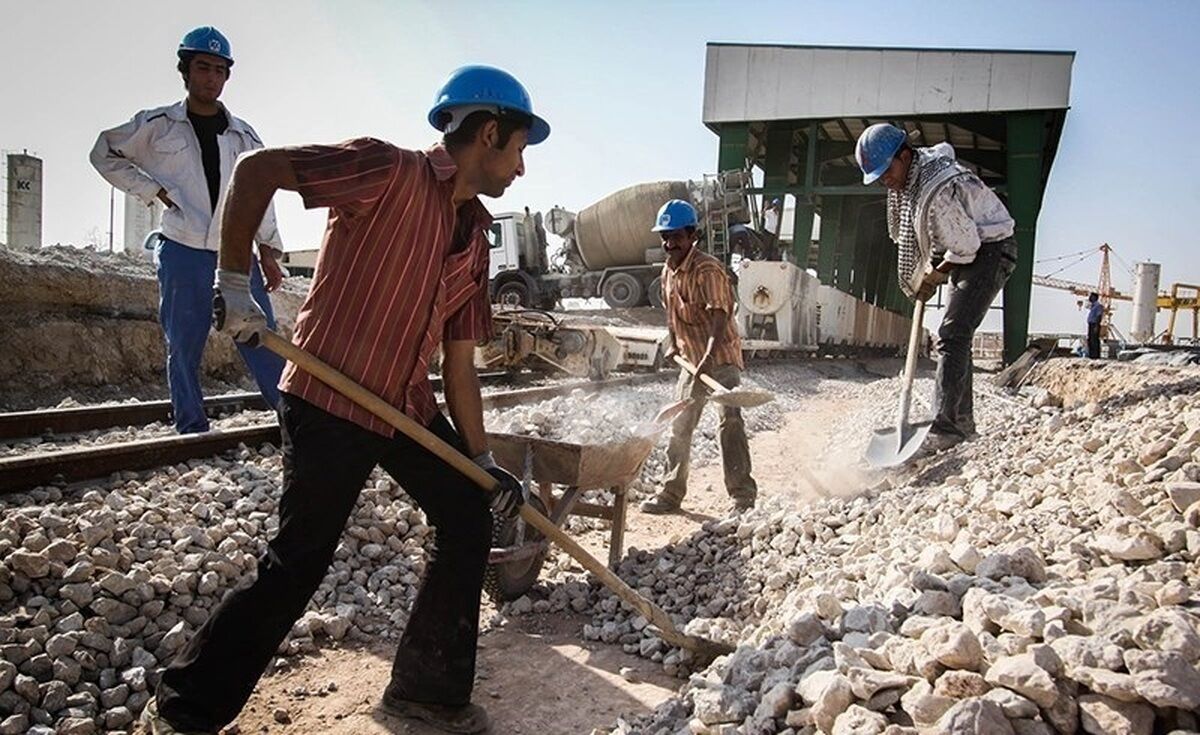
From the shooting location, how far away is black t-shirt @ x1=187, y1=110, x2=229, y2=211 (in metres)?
4.28

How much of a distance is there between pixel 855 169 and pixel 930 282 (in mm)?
26348

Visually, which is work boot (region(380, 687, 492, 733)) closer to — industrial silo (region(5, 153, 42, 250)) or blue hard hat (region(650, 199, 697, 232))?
blue hard hat (region(650, 199, 697, 232))

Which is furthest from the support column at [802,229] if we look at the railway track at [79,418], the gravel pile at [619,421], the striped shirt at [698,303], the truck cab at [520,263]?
the railway track at [79,418]

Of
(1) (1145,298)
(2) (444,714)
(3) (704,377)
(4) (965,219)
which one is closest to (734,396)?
(3) (704,377)

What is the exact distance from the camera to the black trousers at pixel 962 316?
15.5 ft

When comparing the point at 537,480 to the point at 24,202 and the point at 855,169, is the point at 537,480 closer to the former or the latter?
the point at 24,202

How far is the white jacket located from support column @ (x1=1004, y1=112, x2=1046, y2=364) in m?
21.3

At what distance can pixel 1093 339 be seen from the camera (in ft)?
71.5

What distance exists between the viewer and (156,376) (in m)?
8.89

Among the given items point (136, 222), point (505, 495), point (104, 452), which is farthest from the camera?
point (136, 222)

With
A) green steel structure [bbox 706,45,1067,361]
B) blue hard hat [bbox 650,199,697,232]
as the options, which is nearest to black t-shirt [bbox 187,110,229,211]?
blue hard hat [bbox 650,199,697,232]

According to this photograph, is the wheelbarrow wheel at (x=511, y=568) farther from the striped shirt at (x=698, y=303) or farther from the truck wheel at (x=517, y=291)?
the truck wheel at (x=517, y=291)

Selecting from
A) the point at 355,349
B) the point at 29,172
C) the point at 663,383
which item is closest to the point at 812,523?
the point at 355,349

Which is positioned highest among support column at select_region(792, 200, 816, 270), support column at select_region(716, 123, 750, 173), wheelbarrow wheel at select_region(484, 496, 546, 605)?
support column at select_region(716, 123, 750, 173)
